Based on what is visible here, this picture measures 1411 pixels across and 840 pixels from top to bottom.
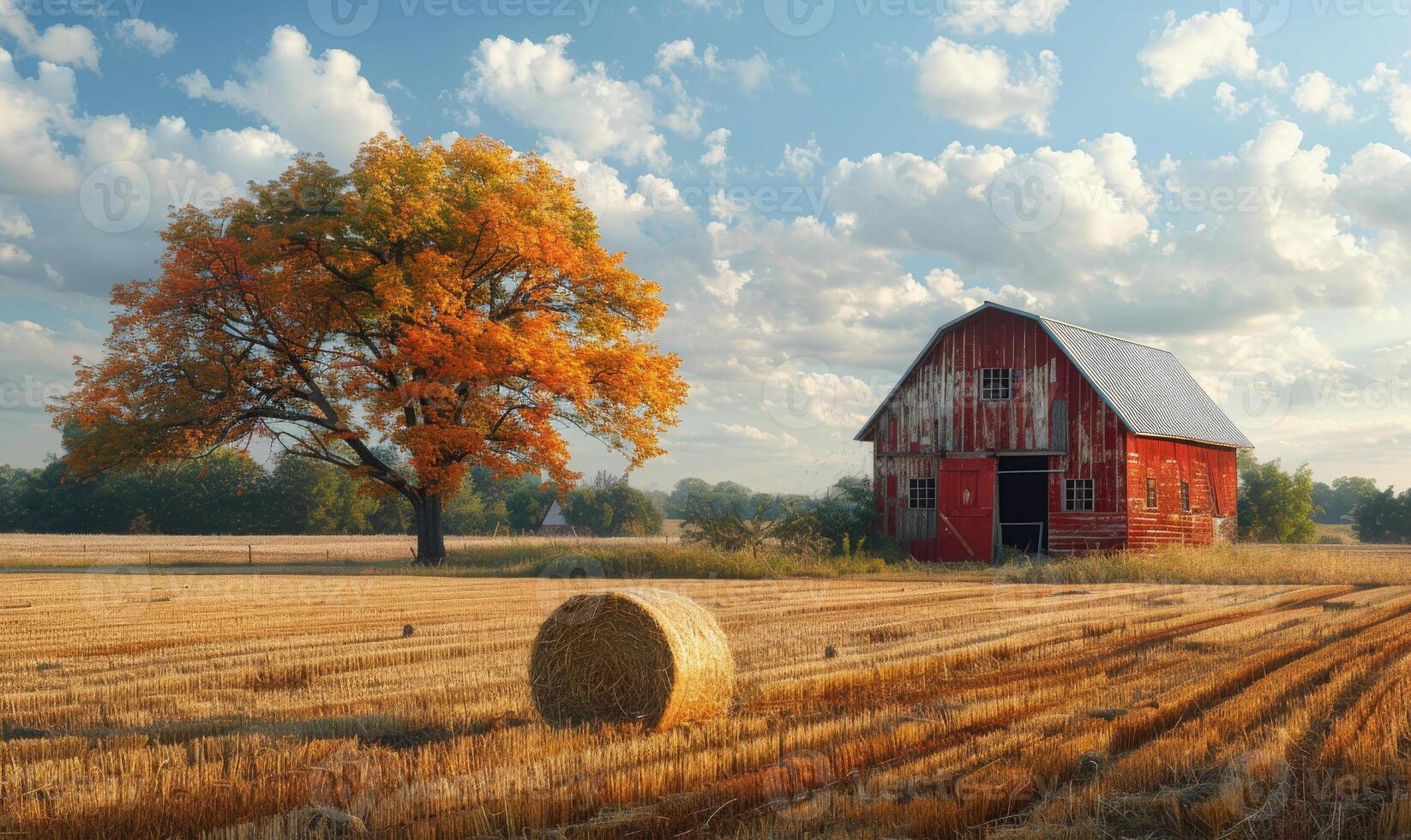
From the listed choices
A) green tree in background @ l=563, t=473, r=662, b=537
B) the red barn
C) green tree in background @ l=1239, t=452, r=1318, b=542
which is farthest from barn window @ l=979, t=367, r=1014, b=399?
green tree in background @ l=563, t=473, r=662, b=537

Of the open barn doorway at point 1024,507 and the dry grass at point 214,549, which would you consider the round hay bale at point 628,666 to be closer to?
the dry grass at point 214,549

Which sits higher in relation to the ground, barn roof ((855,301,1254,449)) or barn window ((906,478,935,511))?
barn roof ((855,301,1254,449))

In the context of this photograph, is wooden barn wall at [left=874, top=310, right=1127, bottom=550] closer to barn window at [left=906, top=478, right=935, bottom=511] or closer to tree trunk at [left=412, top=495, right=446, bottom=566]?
barn window at [left=906, top=478, right=935, bottom=511]

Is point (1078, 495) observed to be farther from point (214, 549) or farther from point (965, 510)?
point (214, 549)

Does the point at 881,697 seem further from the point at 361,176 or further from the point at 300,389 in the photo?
the point at 300,389

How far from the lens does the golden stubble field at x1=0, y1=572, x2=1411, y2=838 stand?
191 inches

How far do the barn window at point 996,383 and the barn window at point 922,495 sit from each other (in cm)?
279

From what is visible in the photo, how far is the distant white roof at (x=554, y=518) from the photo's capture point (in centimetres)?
7525

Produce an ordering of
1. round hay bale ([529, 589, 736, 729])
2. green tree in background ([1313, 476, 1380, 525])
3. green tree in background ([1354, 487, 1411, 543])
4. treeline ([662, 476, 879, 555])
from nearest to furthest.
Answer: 1. round hay bale ([529, 589, 736, 729])
2. treeline ([662, 476, 879, 555])
3. green tree in background ([1354, 487, 1411, 543])
4. green tree in background ([1313, 476, 1380, 525])

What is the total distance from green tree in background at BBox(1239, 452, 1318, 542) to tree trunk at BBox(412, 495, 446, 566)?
109 feet

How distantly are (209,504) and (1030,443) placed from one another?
57445mm

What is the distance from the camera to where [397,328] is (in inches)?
1161

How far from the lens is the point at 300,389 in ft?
99.6

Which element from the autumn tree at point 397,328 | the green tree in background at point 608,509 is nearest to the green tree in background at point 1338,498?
the green tree in background at point 608,509
